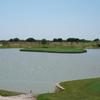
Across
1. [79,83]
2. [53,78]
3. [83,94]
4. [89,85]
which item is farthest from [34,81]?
[83,94]

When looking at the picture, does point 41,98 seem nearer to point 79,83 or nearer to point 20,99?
point 20,99

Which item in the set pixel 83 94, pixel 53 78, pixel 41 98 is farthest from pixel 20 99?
pixel 53 78

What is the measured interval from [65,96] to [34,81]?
36.8 feet

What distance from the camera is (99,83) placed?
17.8 meters

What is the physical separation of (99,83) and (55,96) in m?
3.28

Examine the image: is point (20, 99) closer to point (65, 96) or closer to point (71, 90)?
point (65, 96)

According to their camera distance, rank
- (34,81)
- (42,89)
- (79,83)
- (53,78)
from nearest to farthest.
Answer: (79,83) → (42,89) → (34,81) → (53,78)

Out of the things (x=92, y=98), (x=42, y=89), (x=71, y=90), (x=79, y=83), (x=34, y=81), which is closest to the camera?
(x=92, y=98)

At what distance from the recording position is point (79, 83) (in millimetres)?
19875

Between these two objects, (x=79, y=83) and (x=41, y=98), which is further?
(x=79, y=83)

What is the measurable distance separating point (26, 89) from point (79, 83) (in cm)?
442

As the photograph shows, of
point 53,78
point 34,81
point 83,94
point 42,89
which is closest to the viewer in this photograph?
point 83,94

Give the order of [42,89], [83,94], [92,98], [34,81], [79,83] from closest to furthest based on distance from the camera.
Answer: [92,98]
[83,94]
[79,83]
[42,89]
[34,81]

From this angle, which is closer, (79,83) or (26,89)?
(79,83)
